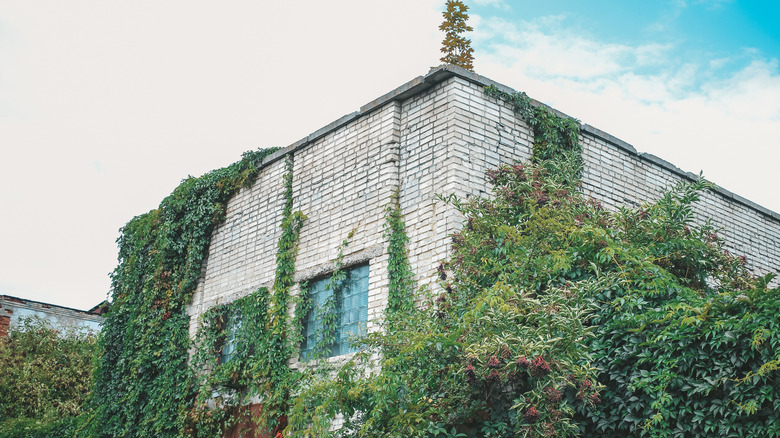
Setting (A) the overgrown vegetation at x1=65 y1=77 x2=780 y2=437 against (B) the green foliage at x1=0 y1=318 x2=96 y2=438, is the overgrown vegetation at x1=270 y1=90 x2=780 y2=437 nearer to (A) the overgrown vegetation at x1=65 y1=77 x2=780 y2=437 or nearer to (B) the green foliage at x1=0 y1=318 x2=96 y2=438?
(A) the overgrown vegetation at x1=65 y1=77 x2=780 y2=437

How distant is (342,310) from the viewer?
9.31 m

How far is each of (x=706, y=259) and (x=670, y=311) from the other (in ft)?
7.29

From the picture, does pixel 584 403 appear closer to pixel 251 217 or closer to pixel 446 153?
pixel 446 153

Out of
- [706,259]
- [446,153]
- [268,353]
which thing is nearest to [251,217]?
[268,353]

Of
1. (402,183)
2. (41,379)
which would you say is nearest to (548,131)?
(402,183)

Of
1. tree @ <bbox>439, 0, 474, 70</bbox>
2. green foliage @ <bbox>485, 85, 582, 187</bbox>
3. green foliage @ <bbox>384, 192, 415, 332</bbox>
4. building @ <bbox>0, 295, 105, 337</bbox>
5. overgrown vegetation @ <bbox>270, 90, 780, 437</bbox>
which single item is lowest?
overgrown vegetation @ <bbox>270, 90, 780, 437</bbox>

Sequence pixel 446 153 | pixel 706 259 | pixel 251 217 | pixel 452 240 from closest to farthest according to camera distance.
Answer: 1. pixel 706 259
2. pixel 452 240
3. pixel 446 153
4. pixel 251 217

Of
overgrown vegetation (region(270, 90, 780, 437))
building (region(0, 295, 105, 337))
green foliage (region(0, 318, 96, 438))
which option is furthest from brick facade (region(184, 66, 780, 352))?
building (region(0, 295, 105, 337))

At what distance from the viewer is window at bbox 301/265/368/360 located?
903 cm

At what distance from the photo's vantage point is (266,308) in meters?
10.2

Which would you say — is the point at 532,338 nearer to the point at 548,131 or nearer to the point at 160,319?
the point at 548,131

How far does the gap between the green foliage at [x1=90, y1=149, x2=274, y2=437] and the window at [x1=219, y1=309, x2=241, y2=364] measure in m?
0.60

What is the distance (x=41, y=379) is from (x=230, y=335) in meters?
6.81

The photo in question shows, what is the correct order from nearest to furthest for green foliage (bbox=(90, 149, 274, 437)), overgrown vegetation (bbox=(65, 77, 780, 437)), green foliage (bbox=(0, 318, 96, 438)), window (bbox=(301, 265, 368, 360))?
1. overgrown vegetation (bbox=(65, 77, 780, 437))
2. window (bbox=(301, 265, 368, 360))
3. green foliage (bbox=(90, 149, 274, 437))
4. green foliage (bbox=(0, 318, 96, 438))
